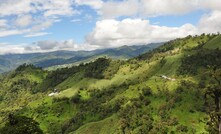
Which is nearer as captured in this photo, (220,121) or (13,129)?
(220,121)

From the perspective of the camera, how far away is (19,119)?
177 ft

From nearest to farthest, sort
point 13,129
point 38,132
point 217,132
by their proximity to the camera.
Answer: point 217,132
point 13,129
point 38,132

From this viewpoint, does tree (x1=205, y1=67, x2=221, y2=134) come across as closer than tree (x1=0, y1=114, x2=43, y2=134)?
Yes

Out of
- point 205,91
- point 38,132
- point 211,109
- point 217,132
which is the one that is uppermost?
point 205,91

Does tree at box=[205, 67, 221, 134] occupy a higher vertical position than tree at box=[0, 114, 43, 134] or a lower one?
higher

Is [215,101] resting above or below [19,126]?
above

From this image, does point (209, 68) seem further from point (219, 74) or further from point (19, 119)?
point (19, 119)

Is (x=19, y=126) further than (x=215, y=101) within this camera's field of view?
Yes

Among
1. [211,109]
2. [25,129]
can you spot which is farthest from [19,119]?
[211,109]

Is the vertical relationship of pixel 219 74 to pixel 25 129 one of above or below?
above

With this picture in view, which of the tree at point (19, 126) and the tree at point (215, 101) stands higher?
the tree at point (215, 101)

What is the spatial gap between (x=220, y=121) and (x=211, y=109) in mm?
1992

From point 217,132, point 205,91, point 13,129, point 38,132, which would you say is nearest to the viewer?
point 205,91

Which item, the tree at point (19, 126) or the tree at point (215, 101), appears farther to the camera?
the tree at point (19, 126)
